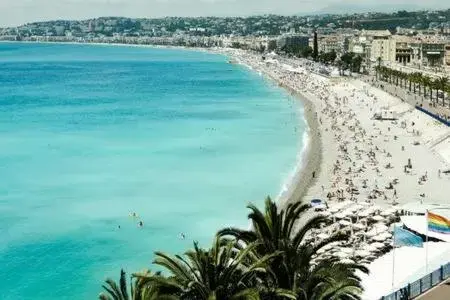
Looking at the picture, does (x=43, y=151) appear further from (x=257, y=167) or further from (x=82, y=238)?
(x=82, y=238)

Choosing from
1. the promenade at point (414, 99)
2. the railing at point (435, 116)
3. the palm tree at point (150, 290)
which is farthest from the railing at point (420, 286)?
the promenade at point (414, 99)

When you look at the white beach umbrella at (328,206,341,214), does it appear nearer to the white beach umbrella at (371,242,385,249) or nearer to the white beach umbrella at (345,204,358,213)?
the white beach umbrella at (345,204,358,213)

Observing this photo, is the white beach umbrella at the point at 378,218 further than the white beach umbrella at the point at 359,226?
Yes

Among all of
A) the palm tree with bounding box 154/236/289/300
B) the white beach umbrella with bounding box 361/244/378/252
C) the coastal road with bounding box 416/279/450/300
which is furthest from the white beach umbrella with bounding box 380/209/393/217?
the palm tree with bounding box 154/236/289/300

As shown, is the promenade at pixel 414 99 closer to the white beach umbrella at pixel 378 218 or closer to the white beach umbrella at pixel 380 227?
the white beach umbrella at pixel 378 218

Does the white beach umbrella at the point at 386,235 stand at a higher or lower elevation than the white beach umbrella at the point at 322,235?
higher

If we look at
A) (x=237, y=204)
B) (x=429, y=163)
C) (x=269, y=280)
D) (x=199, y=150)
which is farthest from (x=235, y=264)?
(x=199, y=150)

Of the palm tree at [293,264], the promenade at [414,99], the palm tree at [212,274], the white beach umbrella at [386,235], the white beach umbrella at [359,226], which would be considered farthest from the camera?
the promenade at [414,99]
